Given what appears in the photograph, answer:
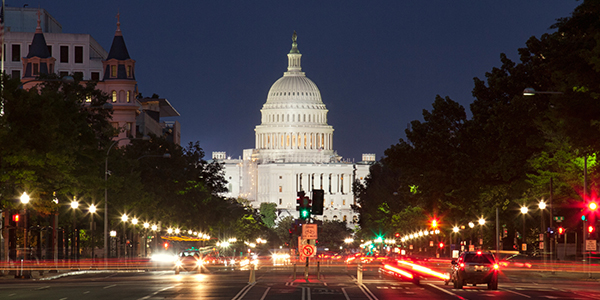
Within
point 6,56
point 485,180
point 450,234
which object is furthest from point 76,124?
point 6,56

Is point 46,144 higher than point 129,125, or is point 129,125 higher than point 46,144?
point 129,125

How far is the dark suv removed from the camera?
40938 mm

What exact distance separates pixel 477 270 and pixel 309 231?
8807 mm

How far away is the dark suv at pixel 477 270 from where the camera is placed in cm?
4094

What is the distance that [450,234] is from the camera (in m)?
118

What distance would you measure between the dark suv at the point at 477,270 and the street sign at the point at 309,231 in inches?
293

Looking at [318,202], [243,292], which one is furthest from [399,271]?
[243,292]

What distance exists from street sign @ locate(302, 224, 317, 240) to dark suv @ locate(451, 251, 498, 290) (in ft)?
24.4

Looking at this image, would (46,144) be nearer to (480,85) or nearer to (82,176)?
(82,176)

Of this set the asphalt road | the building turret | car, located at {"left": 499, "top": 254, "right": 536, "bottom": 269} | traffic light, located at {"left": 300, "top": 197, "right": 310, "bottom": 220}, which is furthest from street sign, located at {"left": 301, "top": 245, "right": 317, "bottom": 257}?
the building turret

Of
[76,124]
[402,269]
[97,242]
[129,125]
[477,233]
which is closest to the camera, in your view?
[402,269]

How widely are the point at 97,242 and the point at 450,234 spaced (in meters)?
46.9

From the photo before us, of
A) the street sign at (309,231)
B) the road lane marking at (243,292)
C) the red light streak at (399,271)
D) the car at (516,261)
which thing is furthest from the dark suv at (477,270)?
the car at (516,261)

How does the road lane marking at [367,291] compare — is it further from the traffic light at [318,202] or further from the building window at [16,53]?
the building window at [16,53]
